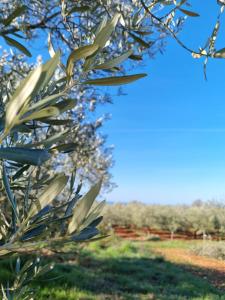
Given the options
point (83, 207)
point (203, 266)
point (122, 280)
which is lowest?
point (122, 280)

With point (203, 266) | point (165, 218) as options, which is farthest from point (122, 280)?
point (165, 218)

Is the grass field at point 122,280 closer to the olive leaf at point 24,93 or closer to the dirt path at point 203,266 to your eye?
the dirt path at point 203,266

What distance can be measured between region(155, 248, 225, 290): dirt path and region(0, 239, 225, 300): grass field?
157 mm

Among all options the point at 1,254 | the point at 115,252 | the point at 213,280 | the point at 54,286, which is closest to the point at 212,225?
the point at 115,252

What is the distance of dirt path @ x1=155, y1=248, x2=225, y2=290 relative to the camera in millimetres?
8562

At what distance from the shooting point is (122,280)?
8.73 meters

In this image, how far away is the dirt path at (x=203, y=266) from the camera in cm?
856

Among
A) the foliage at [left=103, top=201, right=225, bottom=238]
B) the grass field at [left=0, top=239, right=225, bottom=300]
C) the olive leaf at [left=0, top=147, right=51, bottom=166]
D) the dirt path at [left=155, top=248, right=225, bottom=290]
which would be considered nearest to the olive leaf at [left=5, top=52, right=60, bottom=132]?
the olive leaf at [left=0, top=147, right=51, bottom=166]

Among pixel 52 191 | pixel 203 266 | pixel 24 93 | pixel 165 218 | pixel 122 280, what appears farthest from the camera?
pixel 165 218

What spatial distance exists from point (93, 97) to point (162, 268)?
6734 millimetres

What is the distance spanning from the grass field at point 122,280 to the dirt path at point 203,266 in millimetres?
157

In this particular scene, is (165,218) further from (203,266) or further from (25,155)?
(25,155)

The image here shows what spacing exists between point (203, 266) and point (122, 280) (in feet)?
10.2

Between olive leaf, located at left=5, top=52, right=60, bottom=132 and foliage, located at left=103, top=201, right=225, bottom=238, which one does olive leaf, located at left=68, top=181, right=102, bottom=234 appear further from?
foliage, located at left=103, top=201, right=225, bottom=238
